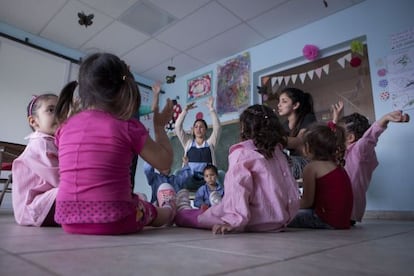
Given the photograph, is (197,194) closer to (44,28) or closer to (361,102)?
(361,102)

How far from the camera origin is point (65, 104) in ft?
3.83

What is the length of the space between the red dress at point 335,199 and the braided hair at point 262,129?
346 mm

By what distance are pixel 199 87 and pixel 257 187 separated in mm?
3325

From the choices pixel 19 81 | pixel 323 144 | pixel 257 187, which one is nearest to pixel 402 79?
pixel 323 144

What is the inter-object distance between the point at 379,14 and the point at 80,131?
→ 298 cm

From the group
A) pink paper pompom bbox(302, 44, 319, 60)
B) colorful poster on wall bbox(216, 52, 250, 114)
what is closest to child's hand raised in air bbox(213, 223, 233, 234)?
pink paper pompom bbox(302, 44, 319, 60)

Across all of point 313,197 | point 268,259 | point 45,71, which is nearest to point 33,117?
point 268,259

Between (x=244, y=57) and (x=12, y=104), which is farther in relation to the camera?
(x=244, y=57)

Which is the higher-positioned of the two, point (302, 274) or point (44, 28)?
point (44, 28)

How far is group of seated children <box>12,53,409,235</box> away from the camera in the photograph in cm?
91

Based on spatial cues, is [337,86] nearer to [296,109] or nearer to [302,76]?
[302,76]

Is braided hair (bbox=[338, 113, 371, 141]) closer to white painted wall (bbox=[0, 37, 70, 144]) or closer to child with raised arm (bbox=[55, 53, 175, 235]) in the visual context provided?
child with raised arm (bbox=[55, 53, 175, 235])

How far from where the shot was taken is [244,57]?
3.83 m

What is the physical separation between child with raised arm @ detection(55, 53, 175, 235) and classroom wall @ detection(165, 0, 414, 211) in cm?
231
